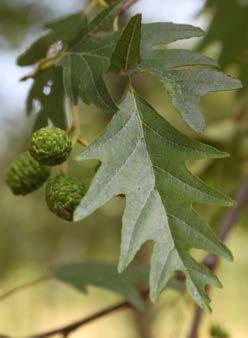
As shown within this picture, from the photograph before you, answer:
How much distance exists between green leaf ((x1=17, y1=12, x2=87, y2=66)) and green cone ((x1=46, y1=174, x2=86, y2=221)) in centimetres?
29

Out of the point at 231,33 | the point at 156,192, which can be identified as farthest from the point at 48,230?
the point at 156,192

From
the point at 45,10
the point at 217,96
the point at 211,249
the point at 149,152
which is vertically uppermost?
the point at 149,152

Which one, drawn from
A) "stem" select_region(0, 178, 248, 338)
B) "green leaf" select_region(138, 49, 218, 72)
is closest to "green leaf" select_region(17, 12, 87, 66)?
"green leaf" select_region(138, 49, 218, 72)

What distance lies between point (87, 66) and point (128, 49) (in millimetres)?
139

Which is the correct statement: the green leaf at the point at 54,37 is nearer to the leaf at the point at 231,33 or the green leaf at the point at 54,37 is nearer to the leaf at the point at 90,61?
the leaf at the point at 90,61

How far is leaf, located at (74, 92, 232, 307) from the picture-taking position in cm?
104

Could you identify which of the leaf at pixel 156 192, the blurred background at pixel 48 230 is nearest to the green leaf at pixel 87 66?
the leaf at pixel 156 192

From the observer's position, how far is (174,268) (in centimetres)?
104

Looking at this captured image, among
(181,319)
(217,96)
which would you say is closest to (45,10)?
(217,96)

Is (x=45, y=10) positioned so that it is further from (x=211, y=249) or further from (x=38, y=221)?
(x=211, y=249)

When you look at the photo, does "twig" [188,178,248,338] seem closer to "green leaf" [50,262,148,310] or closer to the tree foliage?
"green leaf" [50,262,148,310]

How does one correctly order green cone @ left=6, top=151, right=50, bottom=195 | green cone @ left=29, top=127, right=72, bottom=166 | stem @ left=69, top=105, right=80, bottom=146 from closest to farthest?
green cone @ left=29, top=127, right=72, bottom=166 < stem @ left=69, top=105, right=80, bottom=146 < green cone @ left=6, top=151, right=50, bottom=195

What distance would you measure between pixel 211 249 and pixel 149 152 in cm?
17

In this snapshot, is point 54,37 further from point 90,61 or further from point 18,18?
point 18,18
